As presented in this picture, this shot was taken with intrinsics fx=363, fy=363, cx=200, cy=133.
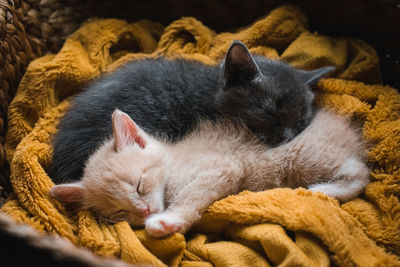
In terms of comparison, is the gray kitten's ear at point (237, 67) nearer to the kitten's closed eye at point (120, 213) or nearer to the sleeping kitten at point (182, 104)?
the sleeping kitten at point (182, 104)

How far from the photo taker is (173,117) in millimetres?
1619

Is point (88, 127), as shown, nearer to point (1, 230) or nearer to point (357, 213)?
point (1, 230)

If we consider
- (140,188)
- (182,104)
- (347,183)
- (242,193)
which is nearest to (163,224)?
(140,188)

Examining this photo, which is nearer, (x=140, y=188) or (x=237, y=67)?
(x=140, y=188)

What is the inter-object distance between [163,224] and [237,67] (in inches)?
30.5

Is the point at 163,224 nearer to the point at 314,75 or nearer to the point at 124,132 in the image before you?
the point at 124,132

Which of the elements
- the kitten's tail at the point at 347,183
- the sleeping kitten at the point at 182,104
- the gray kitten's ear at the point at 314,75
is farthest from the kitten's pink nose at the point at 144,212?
the gray kitten's ear at the point at 314,75

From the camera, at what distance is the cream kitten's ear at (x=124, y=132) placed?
1318 millimetres

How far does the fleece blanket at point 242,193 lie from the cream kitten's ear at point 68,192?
0.15 feet

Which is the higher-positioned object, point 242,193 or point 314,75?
point 314,75

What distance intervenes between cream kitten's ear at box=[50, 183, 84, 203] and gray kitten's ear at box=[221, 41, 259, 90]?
761 mm

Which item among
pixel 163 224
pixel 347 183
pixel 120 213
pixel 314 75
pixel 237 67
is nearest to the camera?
pixel 163 224

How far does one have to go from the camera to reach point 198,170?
1.38 m

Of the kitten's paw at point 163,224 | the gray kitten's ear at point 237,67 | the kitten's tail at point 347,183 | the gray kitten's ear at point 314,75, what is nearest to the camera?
the kitten's paw at point 163,224
